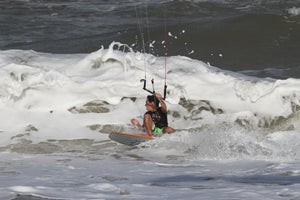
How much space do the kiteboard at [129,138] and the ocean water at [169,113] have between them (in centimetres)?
10

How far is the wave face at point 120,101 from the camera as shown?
8.63 meters

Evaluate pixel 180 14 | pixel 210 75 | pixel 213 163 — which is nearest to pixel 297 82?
pixel 210 75

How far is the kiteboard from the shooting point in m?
7.73

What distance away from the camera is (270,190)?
462 cm

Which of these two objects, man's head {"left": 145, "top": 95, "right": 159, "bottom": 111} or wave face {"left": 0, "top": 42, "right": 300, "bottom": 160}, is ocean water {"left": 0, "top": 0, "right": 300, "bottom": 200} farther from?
man's head {"left": 145, "top": 95, "right": 159, "bottom": 111}

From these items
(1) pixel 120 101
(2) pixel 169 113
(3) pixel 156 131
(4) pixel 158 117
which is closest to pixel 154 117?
(4) pixel 158 117

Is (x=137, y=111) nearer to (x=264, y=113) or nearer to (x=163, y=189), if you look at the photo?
(x=264, y=113)

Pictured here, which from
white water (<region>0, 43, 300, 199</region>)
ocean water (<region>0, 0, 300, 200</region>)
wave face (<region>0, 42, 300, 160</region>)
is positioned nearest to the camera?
white water (<region>0, 43, 300, 199</region>)

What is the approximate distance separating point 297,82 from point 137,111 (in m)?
3.35

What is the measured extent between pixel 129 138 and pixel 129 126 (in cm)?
132

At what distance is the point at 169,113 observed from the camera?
9.52 m

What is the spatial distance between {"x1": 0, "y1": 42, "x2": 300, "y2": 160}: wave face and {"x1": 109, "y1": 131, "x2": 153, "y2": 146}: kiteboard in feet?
0.97

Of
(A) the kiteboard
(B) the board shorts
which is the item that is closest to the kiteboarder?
(B) the board shorts

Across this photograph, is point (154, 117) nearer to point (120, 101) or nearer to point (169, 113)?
point (169, 113)
